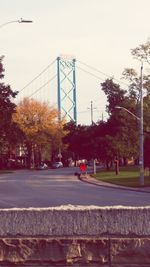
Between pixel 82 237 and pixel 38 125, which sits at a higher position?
pixel 38 125

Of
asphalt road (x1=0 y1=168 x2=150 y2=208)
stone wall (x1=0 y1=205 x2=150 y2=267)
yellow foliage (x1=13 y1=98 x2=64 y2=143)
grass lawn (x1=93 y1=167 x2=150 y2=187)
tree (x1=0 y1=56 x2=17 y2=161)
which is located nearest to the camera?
stone wall (x1=0 y1=205 x2=150 y2=267)

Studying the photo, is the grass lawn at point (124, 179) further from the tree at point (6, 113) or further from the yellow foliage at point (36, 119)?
the yellow foliage at point (36, 119)

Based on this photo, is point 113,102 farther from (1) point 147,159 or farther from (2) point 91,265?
(2) point 91,265

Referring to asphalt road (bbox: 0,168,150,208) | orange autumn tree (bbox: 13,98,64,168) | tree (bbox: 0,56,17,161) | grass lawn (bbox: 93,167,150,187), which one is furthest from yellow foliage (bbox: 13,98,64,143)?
tree (bbox: 0,56,17,161)

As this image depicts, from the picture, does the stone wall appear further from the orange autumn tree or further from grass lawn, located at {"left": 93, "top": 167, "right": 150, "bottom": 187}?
the orange autumn tree

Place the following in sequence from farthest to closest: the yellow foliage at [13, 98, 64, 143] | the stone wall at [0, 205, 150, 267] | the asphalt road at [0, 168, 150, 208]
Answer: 1. the yellow foliage at [13, 98, 64, 143]
2. the asphalt road at [0, 168, 150, 208]
3. the stone wall at [0, 205, 150, 267]

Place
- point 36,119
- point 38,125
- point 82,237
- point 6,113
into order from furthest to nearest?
point 36,119
point 38,125
point 6,113
point 82,237

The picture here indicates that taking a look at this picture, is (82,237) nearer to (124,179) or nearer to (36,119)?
(124,179)

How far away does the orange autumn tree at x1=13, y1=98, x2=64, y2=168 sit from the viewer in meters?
115

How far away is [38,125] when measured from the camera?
11681cm

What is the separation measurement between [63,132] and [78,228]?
384ft

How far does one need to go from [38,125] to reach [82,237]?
111 metres

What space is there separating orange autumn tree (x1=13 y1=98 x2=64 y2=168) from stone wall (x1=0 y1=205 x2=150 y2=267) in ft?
349

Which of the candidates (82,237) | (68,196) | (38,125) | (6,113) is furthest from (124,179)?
(38,125)
